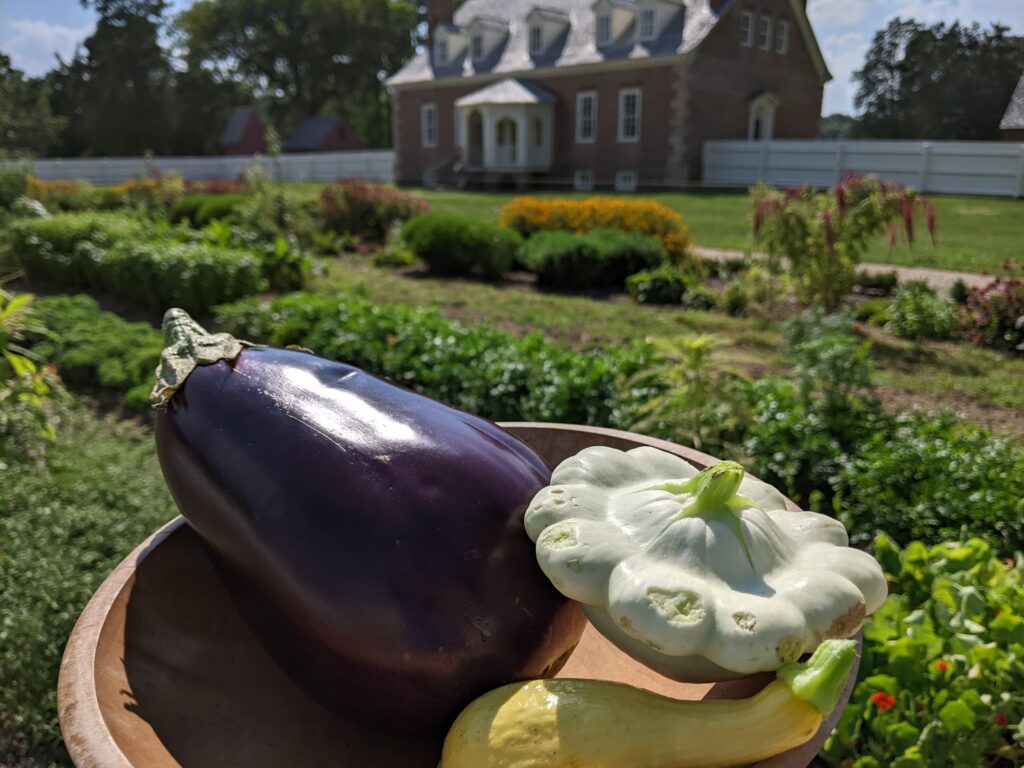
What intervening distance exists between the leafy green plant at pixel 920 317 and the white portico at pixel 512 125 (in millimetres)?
22819

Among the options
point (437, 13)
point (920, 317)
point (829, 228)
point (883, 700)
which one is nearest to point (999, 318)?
point (920, 317)

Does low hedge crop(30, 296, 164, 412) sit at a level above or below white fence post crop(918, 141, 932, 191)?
below

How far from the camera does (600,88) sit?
28656 millimetres

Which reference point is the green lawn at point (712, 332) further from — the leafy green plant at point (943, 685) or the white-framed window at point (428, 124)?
the white-framed window at point (428, 124)

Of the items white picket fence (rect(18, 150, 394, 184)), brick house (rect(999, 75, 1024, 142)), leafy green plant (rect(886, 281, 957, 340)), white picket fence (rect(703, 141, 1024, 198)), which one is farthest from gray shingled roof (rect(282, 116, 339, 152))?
leafy green plant (rect(886, 281, 957, 340))

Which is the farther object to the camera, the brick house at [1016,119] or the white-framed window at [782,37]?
the white-framed window at [782,37]

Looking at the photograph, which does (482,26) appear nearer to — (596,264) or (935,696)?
(596,264)

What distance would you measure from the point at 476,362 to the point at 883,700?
316 centimetres

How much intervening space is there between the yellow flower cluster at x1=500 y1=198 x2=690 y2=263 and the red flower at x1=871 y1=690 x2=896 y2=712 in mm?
9257

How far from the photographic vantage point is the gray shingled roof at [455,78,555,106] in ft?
95.5

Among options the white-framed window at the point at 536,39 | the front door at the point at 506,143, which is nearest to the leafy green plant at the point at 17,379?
the front door at the point at 506,143

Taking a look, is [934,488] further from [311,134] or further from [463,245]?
[311,134]

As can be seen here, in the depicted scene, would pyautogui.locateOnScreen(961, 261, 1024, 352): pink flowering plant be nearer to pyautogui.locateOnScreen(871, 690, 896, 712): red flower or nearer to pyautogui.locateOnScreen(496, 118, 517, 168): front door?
pyautogui.locateOnScreen(871, 690, 896, 712): red flower

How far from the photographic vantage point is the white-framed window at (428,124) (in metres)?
34.0
